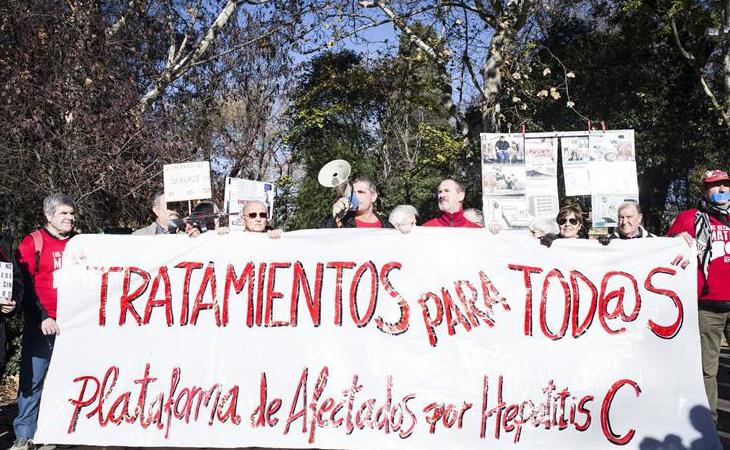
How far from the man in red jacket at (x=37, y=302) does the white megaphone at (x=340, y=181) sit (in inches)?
80.5

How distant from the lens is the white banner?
13.0ft

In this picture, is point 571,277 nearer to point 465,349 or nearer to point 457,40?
point 465,349

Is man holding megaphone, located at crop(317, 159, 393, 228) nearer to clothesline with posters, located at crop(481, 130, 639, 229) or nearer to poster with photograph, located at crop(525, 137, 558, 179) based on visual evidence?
clothesline with posters, located at crop(481, 130, 639, 229)

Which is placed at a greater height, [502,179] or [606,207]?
[502,179]

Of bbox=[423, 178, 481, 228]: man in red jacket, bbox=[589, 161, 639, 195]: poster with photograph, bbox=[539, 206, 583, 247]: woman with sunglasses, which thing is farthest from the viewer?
bbox=[589, 161, 639, 195]: poster with photograph

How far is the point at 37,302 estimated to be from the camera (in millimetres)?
4336

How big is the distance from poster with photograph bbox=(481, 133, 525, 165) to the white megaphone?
2101 millimetres

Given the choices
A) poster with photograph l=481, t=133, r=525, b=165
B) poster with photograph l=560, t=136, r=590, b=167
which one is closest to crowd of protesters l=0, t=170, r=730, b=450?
poster with photograph l=560, t=136, r=590, b=167

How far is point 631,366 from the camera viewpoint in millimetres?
4035

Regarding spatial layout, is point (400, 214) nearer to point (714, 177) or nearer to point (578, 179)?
point (714, 177)

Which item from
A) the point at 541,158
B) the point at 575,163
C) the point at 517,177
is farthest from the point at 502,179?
the point at 575,163

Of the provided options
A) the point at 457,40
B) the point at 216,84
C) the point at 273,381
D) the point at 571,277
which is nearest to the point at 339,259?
the point at 273,381

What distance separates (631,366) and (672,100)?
1203 centimetres

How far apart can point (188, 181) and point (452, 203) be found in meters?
2.89
